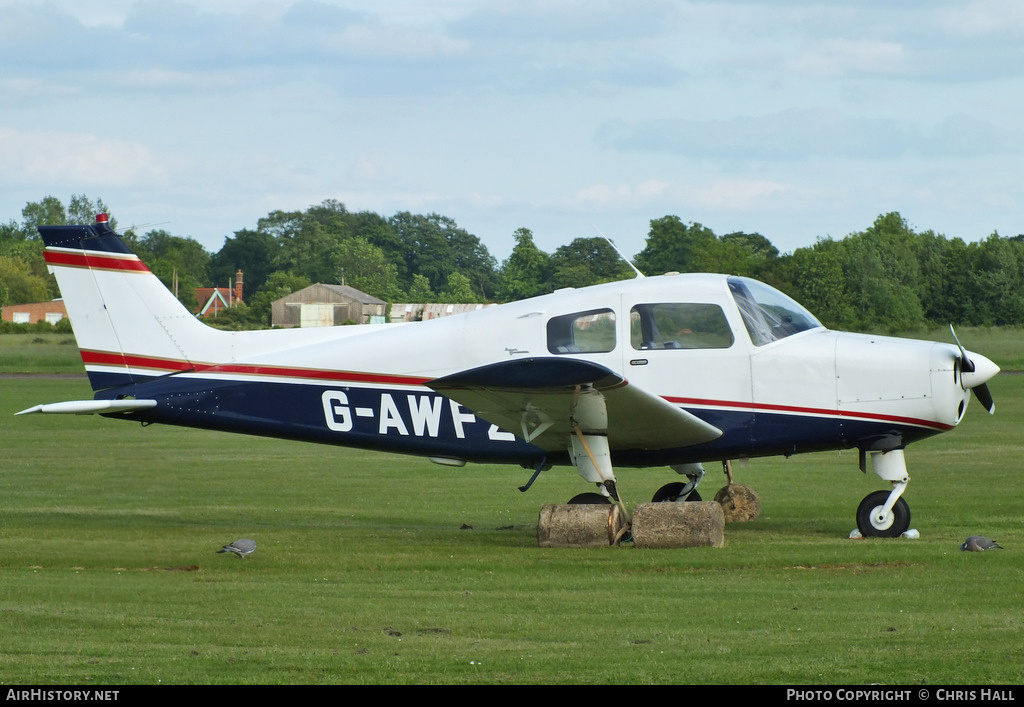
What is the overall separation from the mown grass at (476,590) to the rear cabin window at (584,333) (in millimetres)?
1899

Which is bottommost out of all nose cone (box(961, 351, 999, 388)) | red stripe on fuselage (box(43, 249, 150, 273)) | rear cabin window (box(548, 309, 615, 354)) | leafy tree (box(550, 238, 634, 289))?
nose cone (box(961, 351, 999, 388))

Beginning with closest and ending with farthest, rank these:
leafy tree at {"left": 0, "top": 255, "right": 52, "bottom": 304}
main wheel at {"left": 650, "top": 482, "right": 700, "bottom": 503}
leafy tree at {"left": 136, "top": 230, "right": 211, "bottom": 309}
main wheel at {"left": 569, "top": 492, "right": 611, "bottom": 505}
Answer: main wheel at {"left": 569, "top": 492, "right": 611, "bottom": 505} < main wheel at {"left": 650, "top": 482, "right": 700, "bottom": 503} < leafy tree at {"left": 0, "top": 255, "right": 52, "bottom": 304} < leafy tree at {"left": 136, "top": 230, "right": 211, "bottom": 309}

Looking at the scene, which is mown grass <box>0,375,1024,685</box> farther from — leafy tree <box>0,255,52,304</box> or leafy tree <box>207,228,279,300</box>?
leafy tree <box>0,255,52,304</box>

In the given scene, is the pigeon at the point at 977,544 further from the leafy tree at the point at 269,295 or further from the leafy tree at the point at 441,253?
the leafy tree at the point at 441,253

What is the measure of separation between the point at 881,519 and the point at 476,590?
14.0 ft

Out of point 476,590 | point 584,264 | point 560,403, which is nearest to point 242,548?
point 476,590

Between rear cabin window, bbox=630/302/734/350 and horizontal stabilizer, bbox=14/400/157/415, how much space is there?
16.3ft

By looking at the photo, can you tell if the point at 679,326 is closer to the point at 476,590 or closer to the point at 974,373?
the point at 974,373

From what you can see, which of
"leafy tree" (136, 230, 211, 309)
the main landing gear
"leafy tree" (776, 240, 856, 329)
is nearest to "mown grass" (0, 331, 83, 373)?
"leafy tree" (776, 240, 856, 329)

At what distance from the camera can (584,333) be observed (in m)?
11.6

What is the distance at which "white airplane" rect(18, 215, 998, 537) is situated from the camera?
1112 cm

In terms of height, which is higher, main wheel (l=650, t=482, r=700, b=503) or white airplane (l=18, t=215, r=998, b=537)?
white airplane (l=18, t=215, r=998, b=537)

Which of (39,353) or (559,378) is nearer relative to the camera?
(559,378)

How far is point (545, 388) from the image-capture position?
1063 cm
